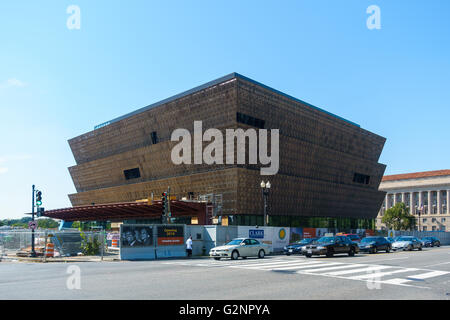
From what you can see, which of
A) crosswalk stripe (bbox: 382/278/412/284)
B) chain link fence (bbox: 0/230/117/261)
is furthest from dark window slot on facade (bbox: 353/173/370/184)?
crosswalk stripe (bbox: 382/278/412/284)

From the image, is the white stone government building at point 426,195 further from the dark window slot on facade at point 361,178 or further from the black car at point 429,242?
the black car at point 429,242

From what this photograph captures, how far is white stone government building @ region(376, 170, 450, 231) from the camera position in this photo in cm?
12825

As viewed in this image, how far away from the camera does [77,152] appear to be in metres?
84.9

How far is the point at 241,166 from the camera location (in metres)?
52.5

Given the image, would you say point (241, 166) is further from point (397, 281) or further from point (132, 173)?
point (397, 281)

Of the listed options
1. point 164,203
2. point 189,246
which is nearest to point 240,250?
point 189,246

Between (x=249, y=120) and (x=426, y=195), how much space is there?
10171 centimetres

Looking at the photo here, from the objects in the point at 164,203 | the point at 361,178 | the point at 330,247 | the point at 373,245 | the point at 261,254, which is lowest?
the point at 373,245

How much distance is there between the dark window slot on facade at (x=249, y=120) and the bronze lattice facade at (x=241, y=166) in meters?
0.13

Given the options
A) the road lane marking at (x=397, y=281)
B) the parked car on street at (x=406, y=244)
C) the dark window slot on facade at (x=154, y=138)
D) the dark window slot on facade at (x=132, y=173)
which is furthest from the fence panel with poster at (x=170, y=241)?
the dark window slot on facade at (x=132, y=173)
